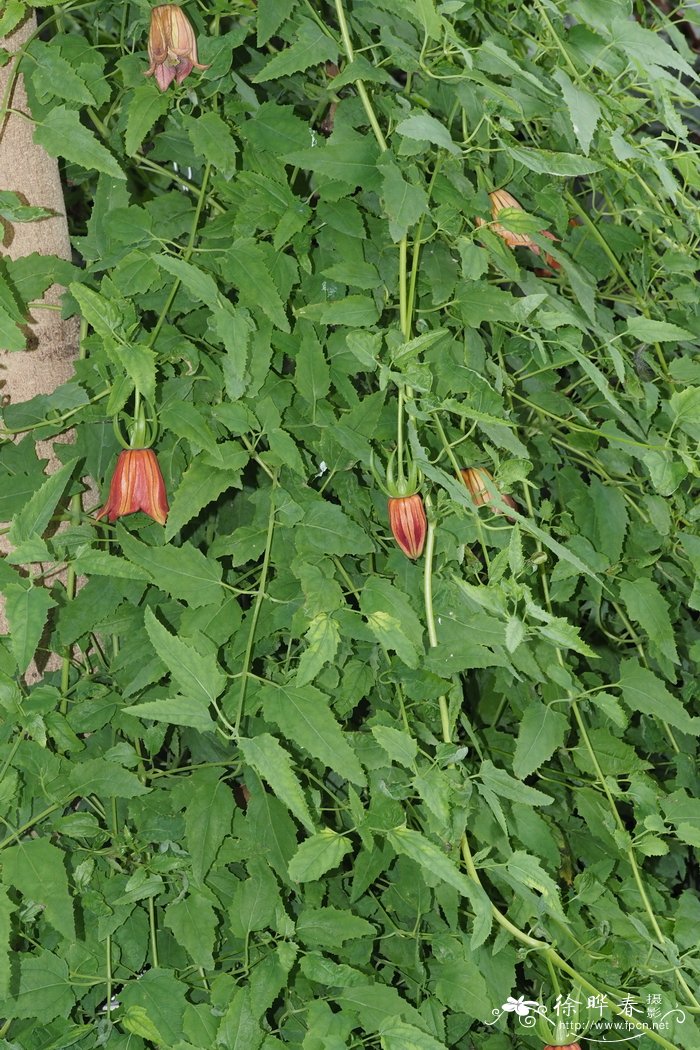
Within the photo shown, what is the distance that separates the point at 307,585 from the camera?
655mm

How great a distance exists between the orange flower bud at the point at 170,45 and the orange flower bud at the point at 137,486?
0.25 meters

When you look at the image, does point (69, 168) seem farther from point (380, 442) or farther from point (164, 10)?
point (380, 442)

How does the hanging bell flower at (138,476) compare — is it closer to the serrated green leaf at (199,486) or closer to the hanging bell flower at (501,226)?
the serrated green leaf at (199,486)

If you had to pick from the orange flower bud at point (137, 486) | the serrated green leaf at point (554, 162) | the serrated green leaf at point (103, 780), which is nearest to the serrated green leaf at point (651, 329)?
the serrated green leaf at point (554, 162)

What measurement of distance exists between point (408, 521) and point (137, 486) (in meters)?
0.18

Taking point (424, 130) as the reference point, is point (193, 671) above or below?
below

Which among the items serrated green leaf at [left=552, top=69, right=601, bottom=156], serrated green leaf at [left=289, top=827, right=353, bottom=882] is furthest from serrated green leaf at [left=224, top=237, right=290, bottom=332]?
serrated green leaf at [left=289, top=827, right=353, bottom=882]

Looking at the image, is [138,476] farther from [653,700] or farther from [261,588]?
[653,700]

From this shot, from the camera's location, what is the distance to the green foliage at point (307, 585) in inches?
25.5

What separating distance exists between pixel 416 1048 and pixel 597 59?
0.67m

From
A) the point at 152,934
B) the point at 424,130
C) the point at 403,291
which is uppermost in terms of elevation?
the point at 424,130

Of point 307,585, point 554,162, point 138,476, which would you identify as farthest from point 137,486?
point 554,162

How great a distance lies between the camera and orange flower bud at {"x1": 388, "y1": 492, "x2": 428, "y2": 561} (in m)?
0.68

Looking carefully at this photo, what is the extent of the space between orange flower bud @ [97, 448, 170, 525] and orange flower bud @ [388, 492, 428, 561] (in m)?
0.15
